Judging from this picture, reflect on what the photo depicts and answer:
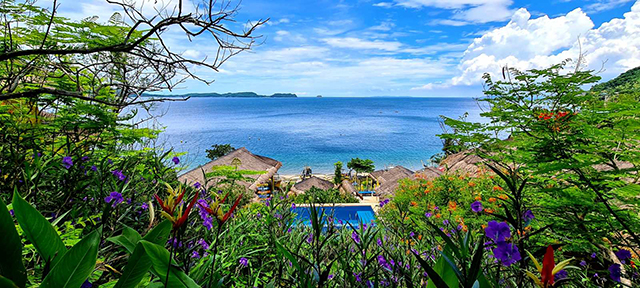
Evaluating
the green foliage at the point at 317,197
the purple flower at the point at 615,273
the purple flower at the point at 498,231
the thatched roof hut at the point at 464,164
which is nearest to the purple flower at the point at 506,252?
the purple flower at the point at 498,231

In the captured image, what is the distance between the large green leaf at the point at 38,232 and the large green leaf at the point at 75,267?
2.6 inches

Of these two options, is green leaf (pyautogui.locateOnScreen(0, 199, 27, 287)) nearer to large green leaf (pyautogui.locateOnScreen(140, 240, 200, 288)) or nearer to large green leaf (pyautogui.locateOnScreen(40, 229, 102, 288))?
large green leaf (pyautogui.locateOnScreen(40, 229, 102, 288))

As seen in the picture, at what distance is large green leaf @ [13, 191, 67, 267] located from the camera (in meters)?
0.65

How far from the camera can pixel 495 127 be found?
9.07 feet

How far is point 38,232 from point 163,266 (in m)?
0.32

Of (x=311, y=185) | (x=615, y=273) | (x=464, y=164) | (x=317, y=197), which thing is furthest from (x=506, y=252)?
(x=311, y=185)

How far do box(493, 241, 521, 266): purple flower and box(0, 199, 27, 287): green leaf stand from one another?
1120 mm

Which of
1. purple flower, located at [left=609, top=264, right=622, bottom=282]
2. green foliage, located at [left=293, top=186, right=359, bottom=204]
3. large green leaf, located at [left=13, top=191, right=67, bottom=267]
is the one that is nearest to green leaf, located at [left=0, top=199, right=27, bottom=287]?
large green leaf, located at [left=13, top=191, right=67, bottom=267]

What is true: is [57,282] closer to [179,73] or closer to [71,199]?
[71,199]

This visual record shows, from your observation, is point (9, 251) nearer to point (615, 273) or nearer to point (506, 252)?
point (506, 252)

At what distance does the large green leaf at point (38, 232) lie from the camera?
2.12 ft

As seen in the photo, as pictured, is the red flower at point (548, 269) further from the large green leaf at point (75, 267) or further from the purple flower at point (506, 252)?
the large green leaf at point (75, 267)

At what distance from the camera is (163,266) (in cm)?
68

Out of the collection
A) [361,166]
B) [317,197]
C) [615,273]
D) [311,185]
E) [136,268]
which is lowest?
[361,166]
